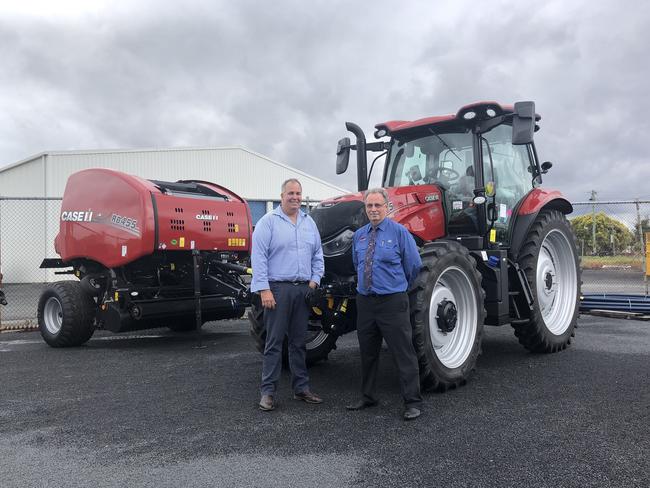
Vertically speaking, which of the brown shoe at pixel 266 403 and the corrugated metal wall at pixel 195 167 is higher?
the corrugated metal wall at pixel 195 167

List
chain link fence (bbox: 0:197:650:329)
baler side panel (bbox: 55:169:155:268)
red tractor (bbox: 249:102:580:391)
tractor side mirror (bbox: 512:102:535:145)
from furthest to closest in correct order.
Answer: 1. chain link fence (bbox: 0:197:650:329)
2. baler side panel (bbox: 55:169:155:268)
3. tractor side mirror (bbox: 512:102:535:145)
4. red tractor (bbox: 249:102:580:391)

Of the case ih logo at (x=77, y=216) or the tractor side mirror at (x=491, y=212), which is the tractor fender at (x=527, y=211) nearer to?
the tractor side mirror at (x=491, y=212)

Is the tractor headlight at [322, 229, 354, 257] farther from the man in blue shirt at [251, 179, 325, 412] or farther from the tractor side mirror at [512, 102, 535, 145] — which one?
the tractor side mirror at [512, 102, 535, 145]

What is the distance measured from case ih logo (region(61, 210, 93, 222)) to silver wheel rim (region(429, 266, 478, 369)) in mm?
4892

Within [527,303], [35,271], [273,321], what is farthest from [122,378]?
[35,271]

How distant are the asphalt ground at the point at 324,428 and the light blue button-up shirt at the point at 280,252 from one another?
1034 mm

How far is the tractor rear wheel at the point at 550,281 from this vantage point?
6148 mm

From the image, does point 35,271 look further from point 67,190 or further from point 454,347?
point 454,347

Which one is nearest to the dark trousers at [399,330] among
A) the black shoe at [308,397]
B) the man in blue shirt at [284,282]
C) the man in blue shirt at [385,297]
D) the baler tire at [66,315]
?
the man in blue shirt at [385,297]

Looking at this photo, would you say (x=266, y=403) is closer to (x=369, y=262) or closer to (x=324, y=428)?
(x=324, y=428)

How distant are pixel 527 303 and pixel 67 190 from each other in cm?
632

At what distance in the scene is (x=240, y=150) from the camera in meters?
25.1

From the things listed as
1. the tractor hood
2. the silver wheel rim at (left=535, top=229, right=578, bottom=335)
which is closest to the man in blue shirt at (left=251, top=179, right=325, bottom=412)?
the tractor hood

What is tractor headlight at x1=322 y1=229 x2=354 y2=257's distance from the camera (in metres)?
5.07
